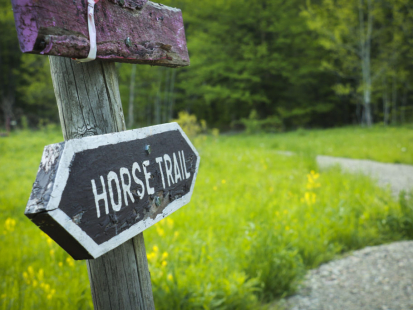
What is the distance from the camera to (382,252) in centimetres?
309

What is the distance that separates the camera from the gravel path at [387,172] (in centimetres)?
515

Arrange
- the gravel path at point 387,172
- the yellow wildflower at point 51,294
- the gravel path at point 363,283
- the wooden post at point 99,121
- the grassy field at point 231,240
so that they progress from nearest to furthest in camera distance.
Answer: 1. the wooden post at point 99,121
2. the yellow wildflower at point 51,294
3. the grassy field at point 231,240
4. the gravel path at point 363,283
5. the gravel path at point 387,172

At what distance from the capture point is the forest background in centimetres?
1728

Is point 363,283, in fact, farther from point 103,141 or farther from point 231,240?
point 103,141

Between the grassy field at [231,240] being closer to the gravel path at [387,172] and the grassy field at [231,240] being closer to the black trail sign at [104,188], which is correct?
the gravel path at [387,172]

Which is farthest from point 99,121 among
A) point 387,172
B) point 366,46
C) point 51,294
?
point 366,46

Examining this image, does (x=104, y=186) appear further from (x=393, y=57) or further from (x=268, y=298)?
(x=393, y=57)

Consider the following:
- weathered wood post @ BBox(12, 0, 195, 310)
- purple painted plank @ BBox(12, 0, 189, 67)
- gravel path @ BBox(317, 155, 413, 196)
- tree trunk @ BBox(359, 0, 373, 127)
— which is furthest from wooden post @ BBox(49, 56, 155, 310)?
tree trunk @ BBox(359, 0, 373, 127)

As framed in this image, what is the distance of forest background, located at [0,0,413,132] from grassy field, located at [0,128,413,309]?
13.4 meters

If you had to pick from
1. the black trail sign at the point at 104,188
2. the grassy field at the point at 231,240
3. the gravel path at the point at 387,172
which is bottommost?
the gravel path at the point at 387,172

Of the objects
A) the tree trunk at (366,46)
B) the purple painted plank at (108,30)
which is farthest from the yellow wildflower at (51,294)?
the tree trunk at (366,46)

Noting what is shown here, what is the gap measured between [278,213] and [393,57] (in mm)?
18144

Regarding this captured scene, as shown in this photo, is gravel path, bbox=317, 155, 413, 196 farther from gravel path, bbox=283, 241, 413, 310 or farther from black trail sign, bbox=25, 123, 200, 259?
black trail sign, bbox=25, 123, 200, 259

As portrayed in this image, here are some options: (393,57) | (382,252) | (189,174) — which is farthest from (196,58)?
(189,174)
